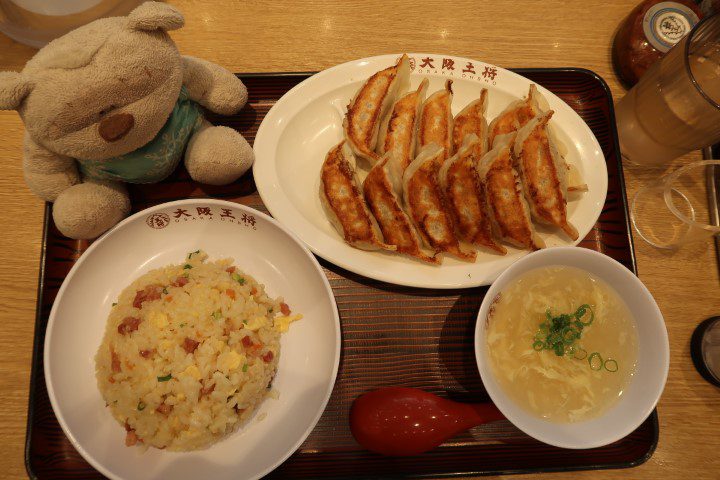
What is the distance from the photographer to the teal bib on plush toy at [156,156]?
5.10ft

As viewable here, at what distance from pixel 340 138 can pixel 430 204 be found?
0.59 metres

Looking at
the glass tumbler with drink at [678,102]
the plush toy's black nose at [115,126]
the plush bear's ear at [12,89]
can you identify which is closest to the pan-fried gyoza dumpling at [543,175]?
the glass tumbler with drink at [678,102]

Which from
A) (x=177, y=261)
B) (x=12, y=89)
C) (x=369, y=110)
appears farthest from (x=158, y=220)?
(x=369, y=110)

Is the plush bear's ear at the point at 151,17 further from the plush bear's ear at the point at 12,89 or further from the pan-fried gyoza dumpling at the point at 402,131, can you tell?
the pan-fried gyoza dumpling at the point at 402,131

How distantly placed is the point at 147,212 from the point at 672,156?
8.03ft

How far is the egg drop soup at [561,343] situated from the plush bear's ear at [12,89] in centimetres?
166

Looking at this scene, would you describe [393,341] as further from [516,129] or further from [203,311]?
[516,129]

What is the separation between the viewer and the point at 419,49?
87.8 inches

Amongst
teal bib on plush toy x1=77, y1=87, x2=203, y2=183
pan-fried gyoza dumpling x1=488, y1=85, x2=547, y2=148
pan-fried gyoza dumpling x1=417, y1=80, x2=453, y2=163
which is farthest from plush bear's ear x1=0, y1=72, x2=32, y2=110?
pan-fried gyoza dumpling x1=488, y1=85, x2=547, y2=148

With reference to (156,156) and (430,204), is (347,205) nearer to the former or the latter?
(430,204)

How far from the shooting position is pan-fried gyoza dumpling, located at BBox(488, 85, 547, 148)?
192 cm

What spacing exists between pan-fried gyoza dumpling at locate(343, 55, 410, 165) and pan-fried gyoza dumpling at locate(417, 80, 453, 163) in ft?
0.66

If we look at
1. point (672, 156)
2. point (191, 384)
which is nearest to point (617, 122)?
point (672, 156)

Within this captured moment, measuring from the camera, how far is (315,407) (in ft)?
5.16
